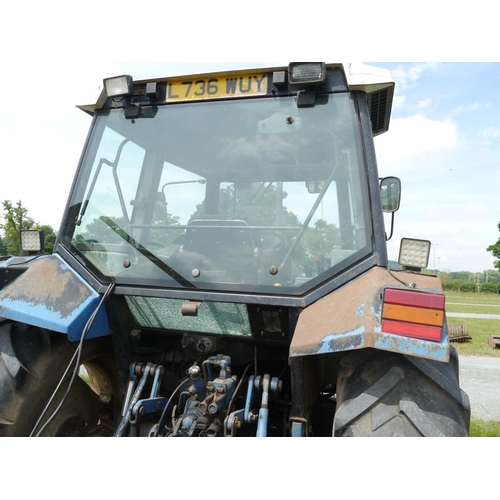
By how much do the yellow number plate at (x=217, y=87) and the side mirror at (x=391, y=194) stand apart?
908 mm

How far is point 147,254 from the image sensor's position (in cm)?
264

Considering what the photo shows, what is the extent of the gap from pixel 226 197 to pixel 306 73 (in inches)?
32.4

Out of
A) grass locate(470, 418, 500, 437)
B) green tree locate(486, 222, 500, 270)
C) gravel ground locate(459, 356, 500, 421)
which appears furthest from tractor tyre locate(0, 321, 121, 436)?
green tree locate(486, 222, 500, 270)

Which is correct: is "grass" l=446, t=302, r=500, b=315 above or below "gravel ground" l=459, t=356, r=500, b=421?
above

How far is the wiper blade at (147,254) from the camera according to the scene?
2.51m

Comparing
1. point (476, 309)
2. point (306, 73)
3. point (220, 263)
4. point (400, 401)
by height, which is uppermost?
point (306, 73)

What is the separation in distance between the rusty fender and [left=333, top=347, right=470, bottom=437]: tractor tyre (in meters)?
0.20

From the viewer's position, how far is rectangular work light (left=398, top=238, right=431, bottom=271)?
7.89 ft

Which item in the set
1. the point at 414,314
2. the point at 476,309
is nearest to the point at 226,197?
the point at 414,314

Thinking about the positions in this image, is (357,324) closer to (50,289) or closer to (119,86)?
(50,289)

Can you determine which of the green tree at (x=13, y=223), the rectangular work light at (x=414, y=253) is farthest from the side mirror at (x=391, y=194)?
the green tree at (x=13, y=223)

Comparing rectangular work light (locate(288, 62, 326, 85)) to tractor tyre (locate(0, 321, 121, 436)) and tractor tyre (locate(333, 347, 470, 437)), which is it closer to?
tractor tyre (locate(333, 347, 470, 437))

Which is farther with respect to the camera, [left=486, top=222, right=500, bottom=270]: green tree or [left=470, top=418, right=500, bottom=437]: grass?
[left=486, top=222, right=500, bottom=270]: green tree

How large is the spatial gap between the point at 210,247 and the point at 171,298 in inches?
14.2
